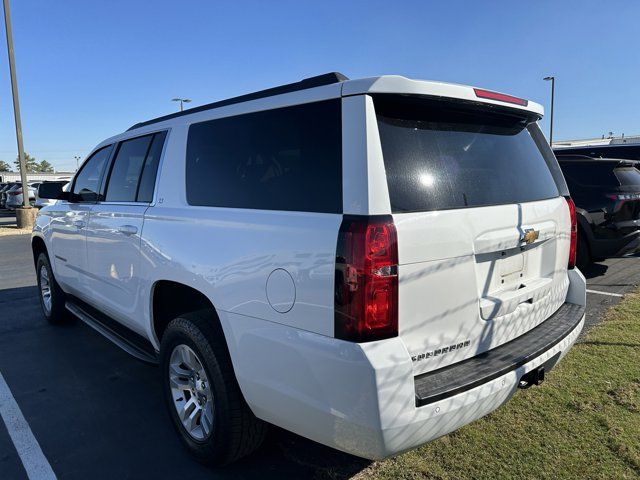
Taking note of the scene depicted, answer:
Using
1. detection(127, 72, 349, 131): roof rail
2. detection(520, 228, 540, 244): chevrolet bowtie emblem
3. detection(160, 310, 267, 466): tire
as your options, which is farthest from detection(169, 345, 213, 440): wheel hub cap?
detection(520, 228, 540, 244): chevrolet bowtie emblem

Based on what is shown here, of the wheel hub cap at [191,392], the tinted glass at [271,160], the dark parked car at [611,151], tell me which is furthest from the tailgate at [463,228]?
the dark parked car at [611,151]

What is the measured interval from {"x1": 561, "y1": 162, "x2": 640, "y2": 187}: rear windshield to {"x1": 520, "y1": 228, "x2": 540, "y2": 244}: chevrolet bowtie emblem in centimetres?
517

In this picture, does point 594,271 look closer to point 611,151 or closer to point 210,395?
point 611,151

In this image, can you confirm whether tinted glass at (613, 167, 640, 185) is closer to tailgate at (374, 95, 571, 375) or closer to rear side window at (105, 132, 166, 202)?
tailgate at (374, 95, 571, 375)

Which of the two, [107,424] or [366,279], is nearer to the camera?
[366,279]

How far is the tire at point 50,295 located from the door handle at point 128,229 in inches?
89.5

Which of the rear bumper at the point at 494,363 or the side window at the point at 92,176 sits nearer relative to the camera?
the rear bumper at the point at 494,363

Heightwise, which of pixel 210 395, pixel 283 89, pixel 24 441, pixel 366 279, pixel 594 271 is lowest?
pixel 24 441

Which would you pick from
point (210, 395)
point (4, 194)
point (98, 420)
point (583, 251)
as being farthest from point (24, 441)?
point (4, 194)

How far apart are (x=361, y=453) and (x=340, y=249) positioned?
87cm

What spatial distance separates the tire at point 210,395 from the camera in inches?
100

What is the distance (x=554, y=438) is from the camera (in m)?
2.92

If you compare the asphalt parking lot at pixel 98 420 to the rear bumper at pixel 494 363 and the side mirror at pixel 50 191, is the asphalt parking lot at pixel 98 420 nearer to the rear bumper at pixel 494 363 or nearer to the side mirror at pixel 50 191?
the rear bumper at pixel 494 363

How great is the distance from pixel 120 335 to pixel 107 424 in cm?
74
